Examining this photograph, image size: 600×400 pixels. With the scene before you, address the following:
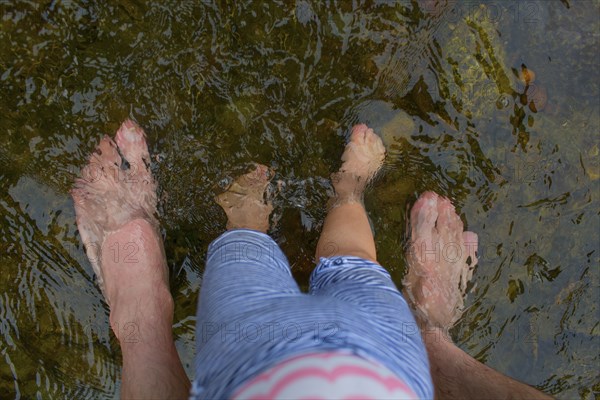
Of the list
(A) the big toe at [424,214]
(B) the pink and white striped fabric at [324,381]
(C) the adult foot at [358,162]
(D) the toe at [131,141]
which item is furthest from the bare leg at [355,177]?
(B) the pink and white striped fabric at [324,381]

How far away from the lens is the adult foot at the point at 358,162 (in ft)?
7.51

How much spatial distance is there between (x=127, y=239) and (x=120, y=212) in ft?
0.46

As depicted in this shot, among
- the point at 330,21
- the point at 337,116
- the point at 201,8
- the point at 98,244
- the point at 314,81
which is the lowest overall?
the point at 98,244

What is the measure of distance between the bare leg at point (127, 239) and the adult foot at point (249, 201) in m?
0.35

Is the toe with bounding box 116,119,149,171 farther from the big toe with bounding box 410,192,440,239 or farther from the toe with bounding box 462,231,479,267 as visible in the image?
the toe with bounding box 462,231,479,267

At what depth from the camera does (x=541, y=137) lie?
2.30m

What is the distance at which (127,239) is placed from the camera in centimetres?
220

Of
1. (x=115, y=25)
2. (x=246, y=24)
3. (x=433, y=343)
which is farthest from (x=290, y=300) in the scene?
(x=115, y=25)

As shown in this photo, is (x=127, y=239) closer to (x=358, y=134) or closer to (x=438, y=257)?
(x=358, y=134)

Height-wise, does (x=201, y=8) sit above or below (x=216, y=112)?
above

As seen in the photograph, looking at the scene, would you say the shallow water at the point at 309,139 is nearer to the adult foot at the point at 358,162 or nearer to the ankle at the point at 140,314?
the adult foot at the point at 358,162

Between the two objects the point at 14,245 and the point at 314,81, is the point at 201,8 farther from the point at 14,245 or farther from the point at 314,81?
the point at 14,245

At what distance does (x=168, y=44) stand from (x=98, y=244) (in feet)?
3.06

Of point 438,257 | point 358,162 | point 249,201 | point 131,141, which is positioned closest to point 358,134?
point 358,162
